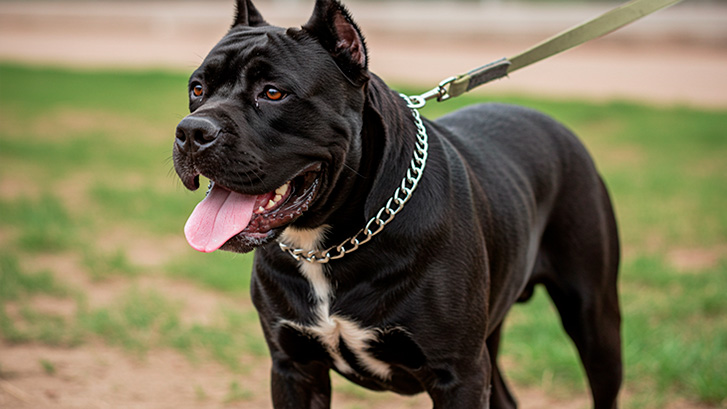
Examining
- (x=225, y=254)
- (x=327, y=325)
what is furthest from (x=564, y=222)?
(x=225, y=254)

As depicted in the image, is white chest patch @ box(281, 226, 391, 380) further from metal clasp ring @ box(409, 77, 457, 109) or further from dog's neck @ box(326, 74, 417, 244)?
metal clasp ring @ box(409, 77, 457, 109)

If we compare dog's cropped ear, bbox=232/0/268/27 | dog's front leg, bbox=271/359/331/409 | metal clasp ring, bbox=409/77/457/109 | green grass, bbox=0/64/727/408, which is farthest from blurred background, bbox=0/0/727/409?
dog's front leg, bbox=271/359/331/409

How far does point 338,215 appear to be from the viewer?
2670 mm

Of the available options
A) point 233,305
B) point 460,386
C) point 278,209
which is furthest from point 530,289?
point 233,305

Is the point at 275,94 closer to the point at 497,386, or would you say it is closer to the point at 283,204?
the point at 283,204

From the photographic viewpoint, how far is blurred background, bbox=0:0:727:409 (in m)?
4.30

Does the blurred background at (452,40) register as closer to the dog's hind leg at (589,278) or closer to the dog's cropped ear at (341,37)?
the dog's hind leg at (589,278)

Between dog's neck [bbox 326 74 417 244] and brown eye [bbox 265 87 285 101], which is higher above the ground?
brown eye [bbox 265 87 285 101]

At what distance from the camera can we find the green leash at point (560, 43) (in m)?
3.27

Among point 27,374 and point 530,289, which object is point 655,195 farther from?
point 27,374

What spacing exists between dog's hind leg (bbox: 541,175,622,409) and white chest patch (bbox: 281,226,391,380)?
1.05 meters

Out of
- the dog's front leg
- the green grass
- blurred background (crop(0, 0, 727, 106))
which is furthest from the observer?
blurred background (crop(0, 0, 727, 106))

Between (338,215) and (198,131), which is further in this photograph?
(338,215)

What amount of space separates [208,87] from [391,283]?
2.80 ft
